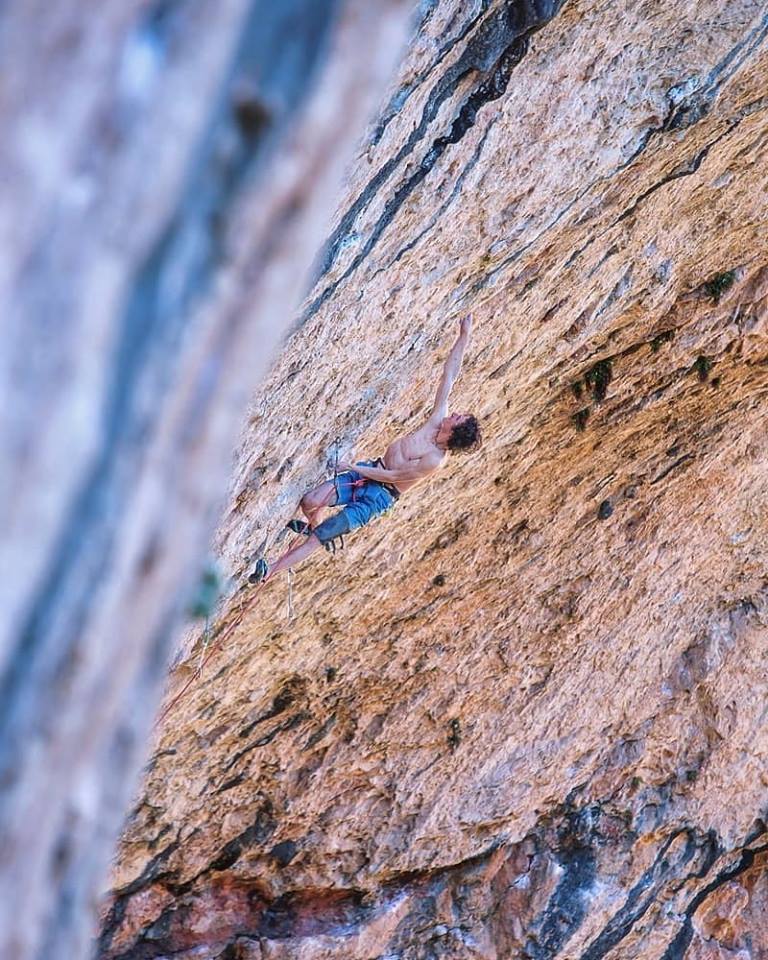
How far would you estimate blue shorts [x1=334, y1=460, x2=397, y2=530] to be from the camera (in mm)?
5363

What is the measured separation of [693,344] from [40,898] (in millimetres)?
6246

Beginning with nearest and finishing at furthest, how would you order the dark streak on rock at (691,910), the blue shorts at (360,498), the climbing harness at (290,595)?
the blue shorts at (360,498) → the climbing harness at (290,595) → the dark streak on rock at (691,910)

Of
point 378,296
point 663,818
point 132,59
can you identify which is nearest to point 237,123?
point 132,59

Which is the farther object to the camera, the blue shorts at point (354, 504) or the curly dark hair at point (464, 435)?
the blue shorts at point (354, 504)

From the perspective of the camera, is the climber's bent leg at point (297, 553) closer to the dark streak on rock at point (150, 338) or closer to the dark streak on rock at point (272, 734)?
the dark streak on rock at point (272, 734)

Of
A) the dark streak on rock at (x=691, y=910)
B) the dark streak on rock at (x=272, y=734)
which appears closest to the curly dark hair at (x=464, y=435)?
the dark streak on rock at (x=272, y=734)

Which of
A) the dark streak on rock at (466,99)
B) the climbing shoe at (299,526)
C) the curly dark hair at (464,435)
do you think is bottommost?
the curly dark hair at (464,435)

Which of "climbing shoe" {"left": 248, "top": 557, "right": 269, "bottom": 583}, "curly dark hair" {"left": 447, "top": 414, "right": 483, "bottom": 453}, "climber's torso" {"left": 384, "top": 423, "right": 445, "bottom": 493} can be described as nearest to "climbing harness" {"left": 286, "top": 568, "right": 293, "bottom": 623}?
"climbing shoe" {"left": 248, "top": 557, "right": 269, "bottom": 583}

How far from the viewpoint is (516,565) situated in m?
7.95

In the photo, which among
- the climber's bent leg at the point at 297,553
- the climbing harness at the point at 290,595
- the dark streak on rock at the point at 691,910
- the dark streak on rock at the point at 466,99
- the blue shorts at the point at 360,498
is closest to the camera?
the dark streak on rock at the point at 466,99

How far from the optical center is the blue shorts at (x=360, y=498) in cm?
536

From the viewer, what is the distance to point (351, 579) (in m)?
7.14

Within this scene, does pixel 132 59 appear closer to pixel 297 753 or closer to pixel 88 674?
pixel 88 674

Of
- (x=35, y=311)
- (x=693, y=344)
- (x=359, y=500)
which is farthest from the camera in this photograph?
(x=693, y=344)
